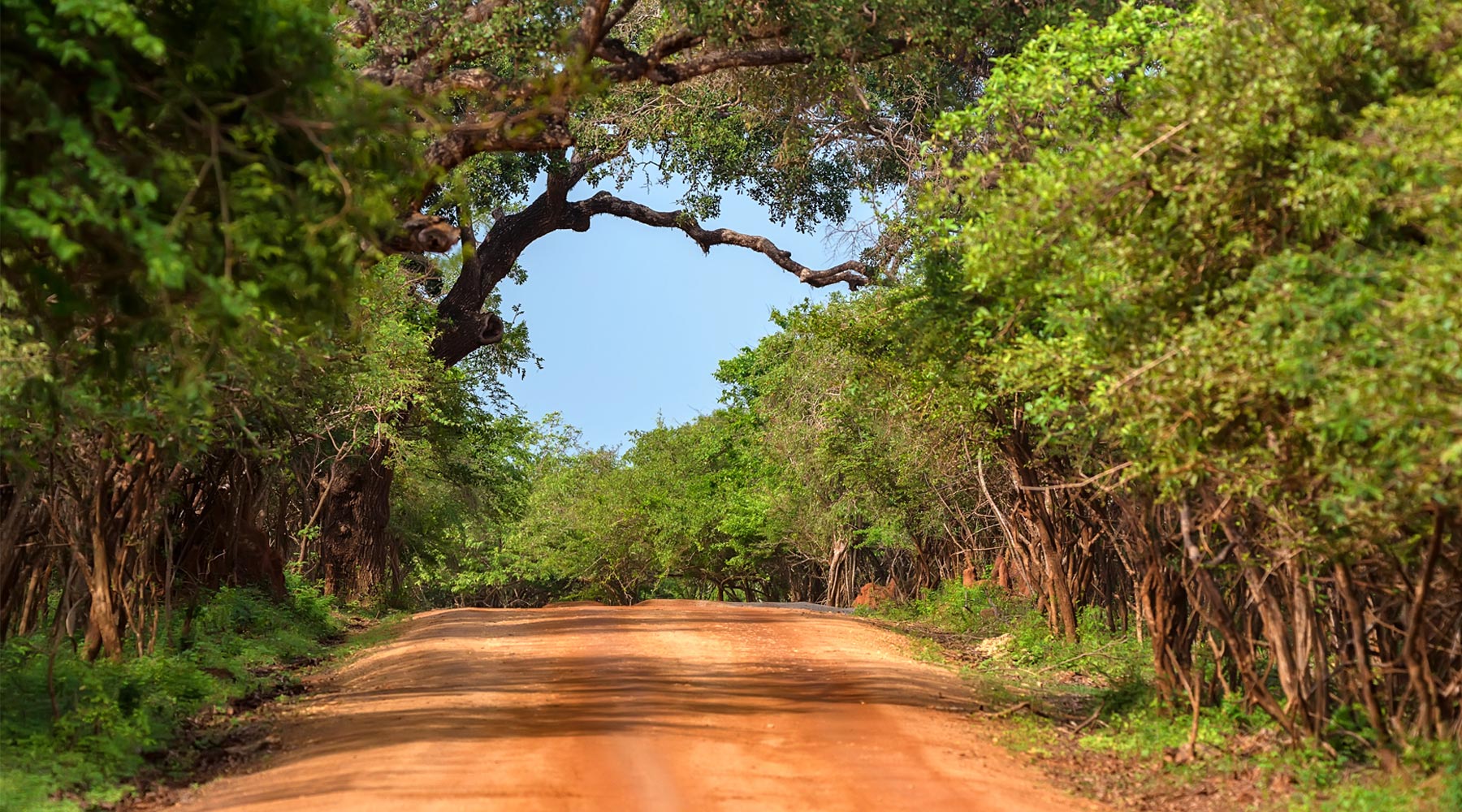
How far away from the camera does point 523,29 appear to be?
15570 mm

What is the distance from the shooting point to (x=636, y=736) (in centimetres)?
1252

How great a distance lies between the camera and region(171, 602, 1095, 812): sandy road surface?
33.1ft

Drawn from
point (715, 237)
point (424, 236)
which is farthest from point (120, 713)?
point (715, 237)

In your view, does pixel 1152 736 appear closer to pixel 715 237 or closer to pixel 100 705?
pixel 100 705

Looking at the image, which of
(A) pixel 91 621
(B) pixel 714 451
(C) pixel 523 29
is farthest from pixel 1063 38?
(B) pixel 714 451

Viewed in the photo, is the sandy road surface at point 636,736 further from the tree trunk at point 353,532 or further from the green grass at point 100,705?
the tree trunk at point 353,532

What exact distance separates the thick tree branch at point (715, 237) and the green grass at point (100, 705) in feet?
43.4

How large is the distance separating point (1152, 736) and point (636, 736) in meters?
4.43

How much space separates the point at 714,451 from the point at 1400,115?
48.8m

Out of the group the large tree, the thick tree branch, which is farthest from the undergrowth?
the thick tree branch

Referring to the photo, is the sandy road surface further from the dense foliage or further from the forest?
the dense foliage

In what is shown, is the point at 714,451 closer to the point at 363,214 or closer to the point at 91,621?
the point at 91,621

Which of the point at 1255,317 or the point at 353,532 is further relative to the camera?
the point at 353,532

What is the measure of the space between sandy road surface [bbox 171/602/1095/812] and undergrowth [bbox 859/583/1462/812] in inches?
32.0
